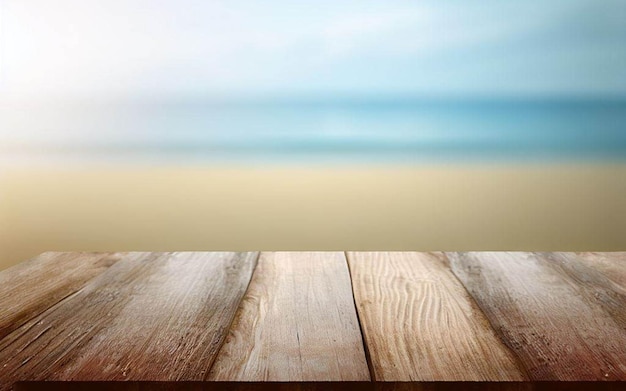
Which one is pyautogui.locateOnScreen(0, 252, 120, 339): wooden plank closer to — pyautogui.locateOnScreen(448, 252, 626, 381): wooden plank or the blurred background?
pyautogui.locateOnScreen(448, 252, 626, 381): wooden plank

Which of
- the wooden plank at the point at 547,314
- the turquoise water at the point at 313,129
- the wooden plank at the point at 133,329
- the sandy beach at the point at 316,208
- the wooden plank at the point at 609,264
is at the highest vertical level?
the turquoise water at the point at 313,129

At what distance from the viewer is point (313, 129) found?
6.50 feet

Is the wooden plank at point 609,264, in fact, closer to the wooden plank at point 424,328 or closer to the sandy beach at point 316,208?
the wooden plank at point 424,328

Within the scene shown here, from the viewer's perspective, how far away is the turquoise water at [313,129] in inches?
78.0

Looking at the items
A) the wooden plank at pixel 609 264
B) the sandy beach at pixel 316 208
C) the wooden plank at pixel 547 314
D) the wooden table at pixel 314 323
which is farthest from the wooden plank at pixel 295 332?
the sandy beach at pixel 316 208

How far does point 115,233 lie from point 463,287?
150 cm

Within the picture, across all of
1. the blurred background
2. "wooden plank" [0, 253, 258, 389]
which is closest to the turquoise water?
the blurred background

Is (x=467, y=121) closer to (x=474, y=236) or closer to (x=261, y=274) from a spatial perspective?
(x=474, y=236)

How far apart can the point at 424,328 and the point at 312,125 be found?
1378 mm

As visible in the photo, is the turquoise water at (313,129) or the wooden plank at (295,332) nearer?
the wooden plank at (295,332)

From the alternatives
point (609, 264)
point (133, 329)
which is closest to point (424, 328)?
point (133, 329)

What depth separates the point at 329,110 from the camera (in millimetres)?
1975

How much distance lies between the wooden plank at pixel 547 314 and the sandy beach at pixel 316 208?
96 cm

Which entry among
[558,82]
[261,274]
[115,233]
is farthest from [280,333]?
[558,82]
